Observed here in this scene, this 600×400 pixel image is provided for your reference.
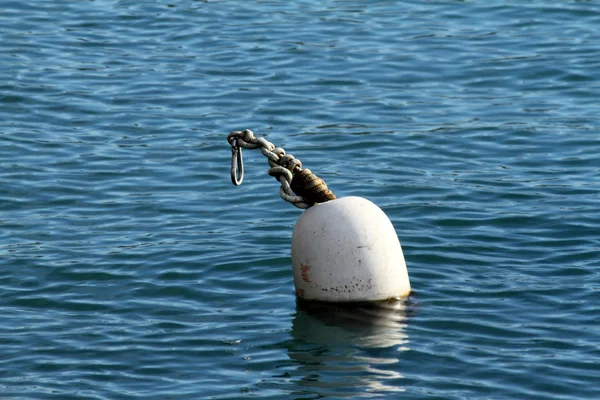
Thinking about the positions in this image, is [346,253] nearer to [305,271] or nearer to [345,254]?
[345,254]

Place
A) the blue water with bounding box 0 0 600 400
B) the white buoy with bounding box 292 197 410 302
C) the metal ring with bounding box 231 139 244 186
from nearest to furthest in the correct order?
the blue water with bounding box 0 0 600 400
the white buoy with bounding box 292 197 410 302
the metal ring with bounding box 231 139 244 186

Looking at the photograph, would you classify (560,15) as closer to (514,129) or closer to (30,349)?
(514,129)

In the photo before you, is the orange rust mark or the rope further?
the rope

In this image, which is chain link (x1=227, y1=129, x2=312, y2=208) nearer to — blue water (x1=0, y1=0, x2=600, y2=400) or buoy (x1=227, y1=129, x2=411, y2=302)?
buoy (x1=227, y1=129, x2=411, y2=302)

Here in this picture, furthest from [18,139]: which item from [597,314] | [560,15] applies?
[560,15]

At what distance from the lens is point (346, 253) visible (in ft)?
26.4

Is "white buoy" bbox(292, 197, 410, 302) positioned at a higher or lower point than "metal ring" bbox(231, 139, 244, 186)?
lower

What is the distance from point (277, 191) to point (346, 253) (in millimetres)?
3483

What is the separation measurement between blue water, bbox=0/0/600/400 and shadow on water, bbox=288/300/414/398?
2cm

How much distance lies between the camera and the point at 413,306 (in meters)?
8.43

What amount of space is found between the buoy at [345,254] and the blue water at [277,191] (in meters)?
0.17

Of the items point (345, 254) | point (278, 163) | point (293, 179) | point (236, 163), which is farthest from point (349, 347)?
point (236, 163)

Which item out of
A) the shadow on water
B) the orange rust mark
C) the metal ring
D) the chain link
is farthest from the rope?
the shadow on water

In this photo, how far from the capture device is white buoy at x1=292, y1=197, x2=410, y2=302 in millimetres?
8055
